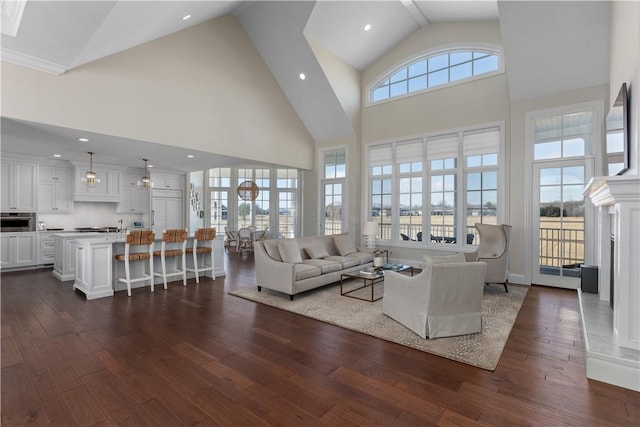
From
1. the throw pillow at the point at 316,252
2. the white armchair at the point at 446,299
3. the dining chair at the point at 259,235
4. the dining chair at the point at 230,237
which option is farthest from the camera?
the dining chair at the point at 230,237

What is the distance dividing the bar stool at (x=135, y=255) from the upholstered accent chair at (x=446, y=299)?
415cm

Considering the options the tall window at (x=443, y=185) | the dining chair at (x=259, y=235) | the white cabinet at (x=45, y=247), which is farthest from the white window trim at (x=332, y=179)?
the white cabinet at (x=45, y=247)

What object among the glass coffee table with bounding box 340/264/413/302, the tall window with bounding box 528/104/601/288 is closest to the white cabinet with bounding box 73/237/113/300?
the glass coffee table with bounding box 340/264/413/302

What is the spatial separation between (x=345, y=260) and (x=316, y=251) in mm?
569

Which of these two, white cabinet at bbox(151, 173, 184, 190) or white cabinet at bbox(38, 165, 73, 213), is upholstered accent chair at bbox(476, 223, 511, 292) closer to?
white cabinet at bbox(151, 173, 184, 190)

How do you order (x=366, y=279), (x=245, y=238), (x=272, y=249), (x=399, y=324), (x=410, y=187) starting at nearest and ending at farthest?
(x=399, y=324) → (x=366, y=279) → (x=272, y=249) → (x=410, y=187) → (x=245, y=238)

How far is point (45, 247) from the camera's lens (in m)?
7.00

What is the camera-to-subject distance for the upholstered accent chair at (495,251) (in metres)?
4.94

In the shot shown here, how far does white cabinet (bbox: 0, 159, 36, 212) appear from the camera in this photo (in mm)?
6570

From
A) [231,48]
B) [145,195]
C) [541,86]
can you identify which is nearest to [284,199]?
[145,195]

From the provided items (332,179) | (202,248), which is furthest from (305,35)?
(202,248)

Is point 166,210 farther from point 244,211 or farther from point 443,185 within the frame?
point 443,185

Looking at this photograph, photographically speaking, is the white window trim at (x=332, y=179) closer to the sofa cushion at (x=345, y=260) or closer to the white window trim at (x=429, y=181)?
the white window trim at (x=429, y=181)

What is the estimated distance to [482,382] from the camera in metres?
2.41
